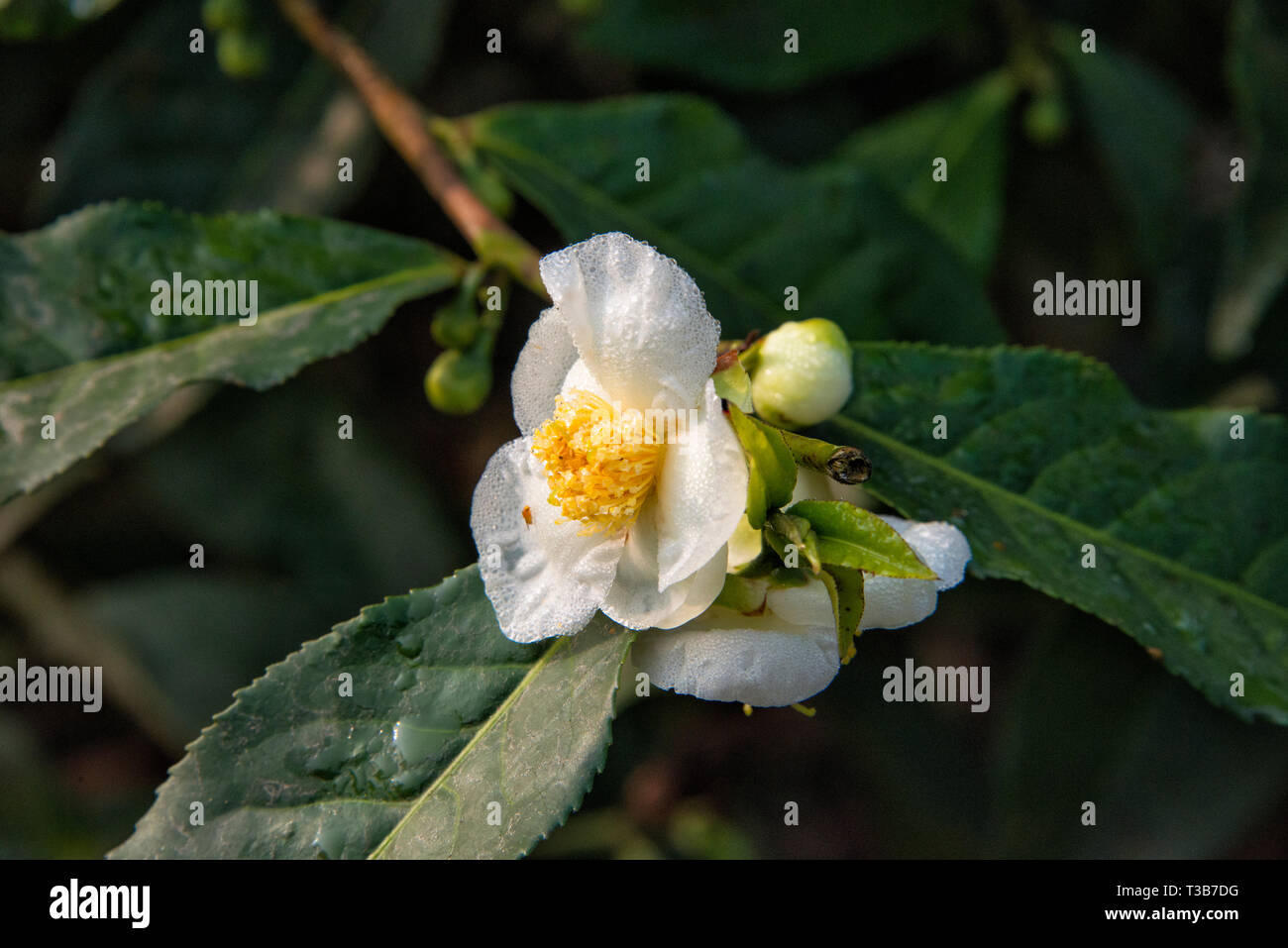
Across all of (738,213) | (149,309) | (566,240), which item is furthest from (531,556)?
(566,240)

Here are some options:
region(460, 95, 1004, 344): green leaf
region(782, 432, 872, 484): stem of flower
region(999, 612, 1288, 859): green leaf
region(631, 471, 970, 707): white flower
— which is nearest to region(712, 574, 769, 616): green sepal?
region(631, 471, 970, 707): white flower

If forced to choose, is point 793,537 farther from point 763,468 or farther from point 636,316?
point 636,316

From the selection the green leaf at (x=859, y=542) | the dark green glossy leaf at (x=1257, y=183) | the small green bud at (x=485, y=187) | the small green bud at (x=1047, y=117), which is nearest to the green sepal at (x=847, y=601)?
the green leaf at (x=859, y=542)

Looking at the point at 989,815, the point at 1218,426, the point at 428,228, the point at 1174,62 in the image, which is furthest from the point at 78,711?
the point at 1174,62

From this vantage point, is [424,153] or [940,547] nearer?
[940,547]

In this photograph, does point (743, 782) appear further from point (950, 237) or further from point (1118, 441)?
point (1118, 441)

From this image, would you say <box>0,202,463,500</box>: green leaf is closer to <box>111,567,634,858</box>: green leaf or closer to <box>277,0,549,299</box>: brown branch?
<box>277,0,549,299</box>: brown branch
